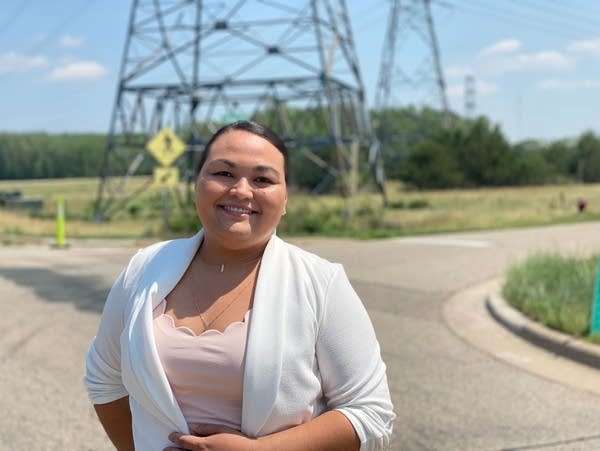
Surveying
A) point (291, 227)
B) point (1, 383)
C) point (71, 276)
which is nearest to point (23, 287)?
point (71, 276)

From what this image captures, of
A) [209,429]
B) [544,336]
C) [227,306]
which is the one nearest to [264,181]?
[227,306]

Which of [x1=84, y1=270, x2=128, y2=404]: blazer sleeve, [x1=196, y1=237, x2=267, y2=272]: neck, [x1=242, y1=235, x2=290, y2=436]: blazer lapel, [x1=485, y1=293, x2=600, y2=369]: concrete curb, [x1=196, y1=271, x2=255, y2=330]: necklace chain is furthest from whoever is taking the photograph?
[x1=485, y1=293, x2=600, y2=369]: concrete curb

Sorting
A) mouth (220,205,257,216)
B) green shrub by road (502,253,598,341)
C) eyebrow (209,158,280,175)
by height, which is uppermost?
eyebrow (209,158,280,175)

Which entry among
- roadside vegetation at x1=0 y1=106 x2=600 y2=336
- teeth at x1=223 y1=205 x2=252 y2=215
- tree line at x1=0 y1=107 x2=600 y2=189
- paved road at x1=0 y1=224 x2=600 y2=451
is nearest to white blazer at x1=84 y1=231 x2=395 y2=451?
teeth at x1=223 y1=205 x2=252 y2=215

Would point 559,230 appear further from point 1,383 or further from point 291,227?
point 1,383

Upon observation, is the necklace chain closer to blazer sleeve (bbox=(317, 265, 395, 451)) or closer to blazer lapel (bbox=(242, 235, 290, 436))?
blazer lapel (bbox=(242, 235, 290, 436))

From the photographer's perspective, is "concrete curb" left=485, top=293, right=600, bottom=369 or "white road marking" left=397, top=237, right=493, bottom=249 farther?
"white road marking" left=397, top=237, right=493, bottom=249

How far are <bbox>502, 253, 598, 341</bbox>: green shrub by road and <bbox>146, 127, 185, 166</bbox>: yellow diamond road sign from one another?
38.1 ft

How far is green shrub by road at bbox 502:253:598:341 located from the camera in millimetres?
7626

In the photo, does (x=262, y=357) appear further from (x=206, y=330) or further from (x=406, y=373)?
(x=406, y=373)

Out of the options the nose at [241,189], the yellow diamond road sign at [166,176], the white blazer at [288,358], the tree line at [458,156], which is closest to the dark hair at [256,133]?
the nose at [241,189]

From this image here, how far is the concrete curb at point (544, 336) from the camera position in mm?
6738

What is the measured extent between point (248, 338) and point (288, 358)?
0.39ft

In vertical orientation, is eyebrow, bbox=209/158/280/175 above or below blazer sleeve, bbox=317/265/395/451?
above
